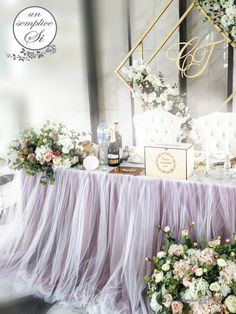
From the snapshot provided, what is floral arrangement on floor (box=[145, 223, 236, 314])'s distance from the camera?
2.07 m

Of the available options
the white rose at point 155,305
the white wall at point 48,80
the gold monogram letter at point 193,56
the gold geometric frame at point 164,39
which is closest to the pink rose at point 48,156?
the white rose at point 155,305

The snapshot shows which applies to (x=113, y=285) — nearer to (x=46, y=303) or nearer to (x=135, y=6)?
(x=46, y=303)

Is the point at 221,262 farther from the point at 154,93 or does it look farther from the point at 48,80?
the point at 48,80

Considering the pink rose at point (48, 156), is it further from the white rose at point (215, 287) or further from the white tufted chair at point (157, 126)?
the white rose at point (215, 287)

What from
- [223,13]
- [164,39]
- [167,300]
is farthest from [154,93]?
[167,300]

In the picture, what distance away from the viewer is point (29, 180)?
3.06 meters

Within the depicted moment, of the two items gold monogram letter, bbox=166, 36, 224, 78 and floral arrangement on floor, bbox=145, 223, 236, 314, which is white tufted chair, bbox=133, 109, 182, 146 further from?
floral arrangement on floor, bbox=145, 223, 236, 314

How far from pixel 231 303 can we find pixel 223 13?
9.77ft

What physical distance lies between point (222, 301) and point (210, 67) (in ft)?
10.8

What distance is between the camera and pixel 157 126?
371 cm

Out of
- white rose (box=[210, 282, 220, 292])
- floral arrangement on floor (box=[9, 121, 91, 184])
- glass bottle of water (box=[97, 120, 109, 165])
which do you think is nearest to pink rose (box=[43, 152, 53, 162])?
floral arrangement on floor (box=[9, 121, 91, 184])

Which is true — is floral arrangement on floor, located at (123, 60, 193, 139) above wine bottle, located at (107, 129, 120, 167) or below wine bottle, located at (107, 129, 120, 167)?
above

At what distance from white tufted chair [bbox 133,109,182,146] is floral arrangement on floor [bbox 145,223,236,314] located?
4.78 ft

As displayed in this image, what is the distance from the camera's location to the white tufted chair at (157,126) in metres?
3.64
